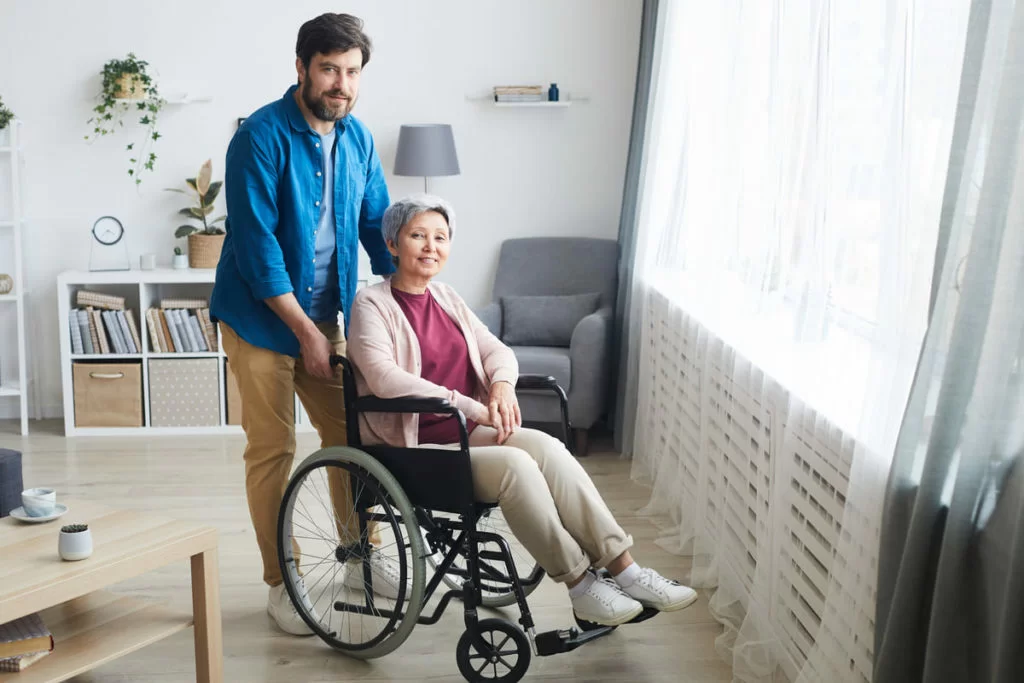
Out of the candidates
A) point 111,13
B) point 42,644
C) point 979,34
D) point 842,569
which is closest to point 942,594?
point 842,569

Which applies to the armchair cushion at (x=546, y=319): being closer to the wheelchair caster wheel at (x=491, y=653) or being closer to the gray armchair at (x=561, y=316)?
the gray armchair at (x=561, y=316)

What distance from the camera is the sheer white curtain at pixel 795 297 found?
1.80m

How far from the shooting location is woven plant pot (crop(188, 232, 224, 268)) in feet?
15.6

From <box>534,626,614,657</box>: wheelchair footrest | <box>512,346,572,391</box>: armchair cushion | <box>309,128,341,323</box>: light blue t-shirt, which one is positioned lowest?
<box>534,626,614,657</box>: wheelchair footrest

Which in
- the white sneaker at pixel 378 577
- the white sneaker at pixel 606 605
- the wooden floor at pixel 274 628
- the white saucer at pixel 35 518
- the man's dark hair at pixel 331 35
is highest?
the man's dark hair at pixel 331 35

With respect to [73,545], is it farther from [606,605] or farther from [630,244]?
[630,244]

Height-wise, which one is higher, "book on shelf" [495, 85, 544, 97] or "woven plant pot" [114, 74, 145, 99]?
"book on shelf" [495, 85, 544, 97]

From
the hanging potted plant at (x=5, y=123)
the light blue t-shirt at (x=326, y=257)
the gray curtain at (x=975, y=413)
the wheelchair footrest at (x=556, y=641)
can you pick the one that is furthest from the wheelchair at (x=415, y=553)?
the hanging potted plant at (x=5, y=123)

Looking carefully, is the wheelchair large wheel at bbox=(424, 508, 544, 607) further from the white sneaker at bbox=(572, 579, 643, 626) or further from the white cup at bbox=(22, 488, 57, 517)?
the white cup at bbox=(22, 488, 57, 517)

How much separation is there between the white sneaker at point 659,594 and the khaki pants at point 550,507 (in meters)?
0.09

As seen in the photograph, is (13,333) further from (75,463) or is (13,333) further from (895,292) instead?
(895,292)

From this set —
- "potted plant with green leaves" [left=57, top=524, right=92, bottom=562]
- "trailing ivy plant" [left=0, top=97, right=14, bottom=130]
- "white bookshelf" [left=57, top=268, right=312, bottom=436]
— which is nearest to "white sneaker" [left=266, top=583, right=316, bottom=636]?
"potted plant with green leaves" [left=57, top=524, right=92, bottom=562]

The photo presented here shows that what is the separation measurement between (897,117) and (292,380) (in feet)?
5.40

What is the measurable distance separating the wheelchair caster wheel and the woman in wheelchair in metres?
0.16
